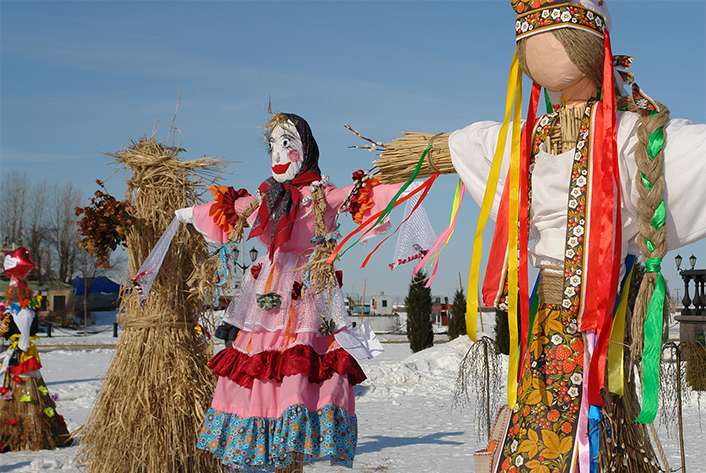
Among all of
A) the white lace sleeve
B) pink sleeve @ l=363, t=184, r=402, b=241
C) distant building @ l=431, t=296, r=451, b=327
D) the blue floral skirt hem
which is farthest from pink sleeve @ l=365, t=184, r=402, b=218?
distant building @ l=431, t=296, r=451, b=327

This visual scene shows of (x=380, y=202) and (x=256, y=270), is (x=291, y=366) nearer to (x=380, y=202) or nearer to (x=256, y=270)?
(x=256, y=270)

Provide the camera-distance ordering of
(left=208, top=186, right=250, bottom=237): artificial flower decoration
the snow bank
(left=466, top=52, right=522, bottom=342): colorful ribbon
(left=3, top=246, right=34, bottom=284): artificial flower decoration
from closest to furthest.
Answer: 1. (left=466, top=52, right=522, bottom=342): colorful ribbon
2. (left=208, top=186, right=250, bottom=237): artificial flower decoration
3. (left=3, top=246, right=34, bottom=284): artificial flower decoration
4. the snow bank

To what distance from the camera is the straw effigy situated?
5648mm

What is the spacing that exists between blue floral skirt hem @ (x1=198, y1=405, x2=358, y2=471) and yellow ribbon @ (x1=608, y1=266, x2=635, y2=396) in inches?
80.6

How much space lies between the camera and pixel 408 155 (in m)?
3.45

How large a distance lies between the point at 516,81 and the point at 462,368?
113 centimetres

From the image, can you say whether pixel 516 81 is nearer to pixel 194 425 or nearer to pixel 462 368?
pixel 462 368

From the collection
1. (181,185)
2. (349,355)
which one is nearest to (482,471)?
(349,355)

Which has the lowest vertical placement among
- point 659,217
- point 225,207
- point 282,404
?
point 282,404

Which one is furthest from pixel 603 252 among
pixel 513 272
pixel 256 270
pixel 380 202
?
pixel 256 270

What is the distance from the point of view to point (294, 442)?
454 cm

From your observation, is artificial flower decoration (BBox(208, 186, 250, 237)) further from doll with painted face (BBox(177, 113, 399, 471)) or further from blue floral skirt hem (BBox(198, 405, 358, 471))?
blue floral skirt hem (BBox(198, 405, 358, 471))

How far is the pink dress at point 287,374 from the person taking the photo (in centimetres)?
462

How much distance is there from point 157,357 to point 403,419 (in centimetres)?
494
